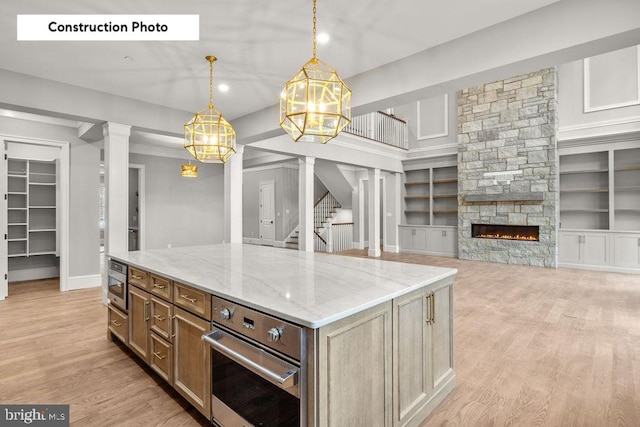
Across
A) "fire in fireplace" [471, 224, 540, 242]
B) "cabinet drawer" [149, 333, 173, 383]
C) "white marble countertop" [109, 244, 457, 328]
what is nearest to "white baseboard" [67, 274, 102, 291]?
"white marble countertop" [109, 244, 457, 328]

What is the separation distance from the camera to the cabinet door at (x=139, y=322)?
2.45 meters

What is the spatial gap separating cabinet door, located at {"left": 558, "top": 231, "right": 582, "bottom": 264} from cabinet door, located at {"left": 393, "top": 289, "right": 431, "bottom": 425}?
23.1ft

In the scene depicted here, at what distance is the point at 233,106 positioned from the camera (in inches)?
198

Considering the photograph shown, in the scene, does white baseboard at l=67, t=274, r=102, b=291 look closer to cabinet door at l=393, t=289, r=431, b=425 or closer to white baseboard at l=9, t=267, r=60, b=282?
white baseboard at l=9, t=267, r=60, b=282

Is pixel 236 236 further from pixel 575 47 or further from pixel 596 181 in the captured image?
pixel 596 181

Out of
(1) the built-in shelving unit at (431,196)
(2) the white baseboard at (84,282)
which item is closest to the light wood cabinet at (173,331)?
(2) the white baseboard at (84,282)

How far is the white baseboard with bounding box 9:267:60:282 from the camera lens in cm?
582

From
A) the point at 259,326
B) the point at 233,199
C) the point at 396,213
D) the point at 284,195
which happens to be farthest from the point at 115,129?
the point at 396,213

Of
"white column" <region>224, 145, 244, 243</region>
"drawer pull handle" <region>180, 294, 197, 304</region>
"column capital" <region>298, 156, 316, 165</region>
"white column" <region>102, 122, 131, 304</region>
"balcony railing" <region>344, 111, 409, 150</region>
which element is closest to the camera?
"drawer pull handle" <region>180, 294, 197, 304</region>

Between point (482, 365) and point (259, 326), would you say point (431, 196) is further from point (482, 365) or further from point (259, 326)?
point (259, 326)

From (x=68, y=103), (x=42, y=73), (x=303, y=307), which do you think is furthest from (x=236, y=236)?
(x=303, y=307)

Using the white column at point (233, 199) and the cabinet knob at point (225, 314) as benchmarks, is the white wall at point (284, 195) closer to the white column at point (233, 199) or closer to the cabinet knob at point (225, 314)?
the white column at point (233, 199)

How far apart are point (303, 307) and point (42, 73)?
4412 mm

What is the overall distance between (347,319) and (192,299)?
102 centimetres
